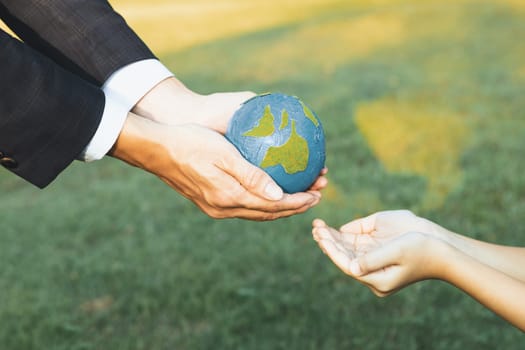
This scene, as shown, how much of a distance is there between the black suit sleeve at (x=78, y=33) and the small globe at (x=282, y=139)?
774 millimetres

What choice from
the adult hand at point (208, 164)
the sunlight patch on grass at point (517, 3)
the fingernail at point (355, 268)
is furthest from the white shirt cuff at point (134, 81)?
the sunlight patch on grass at point (517, 3)

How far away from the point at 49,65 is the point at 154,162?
0.65 m

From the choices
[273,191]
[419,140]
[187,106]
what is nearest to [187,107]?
[187,106]

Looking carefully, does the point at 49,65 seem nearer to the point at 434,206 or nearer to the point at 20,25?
the point at 20,25

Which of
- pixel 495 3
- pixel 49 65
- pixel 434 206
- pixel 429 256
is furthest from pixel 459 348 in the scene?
pixel 495 3

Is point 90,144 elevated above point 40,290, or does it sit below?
above

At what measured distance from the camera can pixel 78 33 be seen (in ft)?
10.3

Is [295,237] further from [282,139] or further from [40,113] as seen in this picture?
[40,113]

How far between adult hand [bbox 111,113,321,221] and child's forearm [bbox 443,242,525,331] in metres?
0.78

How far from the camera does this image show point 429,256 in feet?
7.57

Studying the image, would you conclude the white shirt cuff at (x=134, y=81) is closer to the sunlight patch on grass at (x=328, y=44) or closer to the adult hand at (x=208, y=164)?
the adult hand at (x=208, y=164)

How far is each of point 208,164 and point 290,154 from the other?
14.4 inches

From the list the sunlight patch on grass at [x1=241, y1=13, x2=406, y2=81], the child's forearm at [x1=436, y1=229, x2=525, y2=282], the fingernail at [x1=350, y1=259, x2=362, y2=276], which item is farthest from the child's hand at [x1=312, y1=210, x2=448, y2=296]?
the sunlight patch on grass at [x1=241, y1=13, x2=406, y2=81]

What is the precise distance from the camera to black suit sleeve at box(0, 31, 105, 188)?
7.77ft
